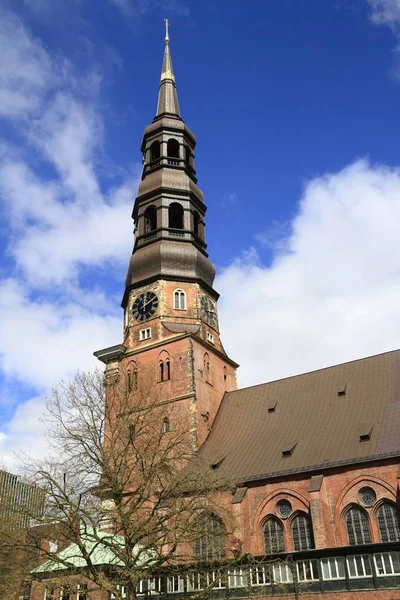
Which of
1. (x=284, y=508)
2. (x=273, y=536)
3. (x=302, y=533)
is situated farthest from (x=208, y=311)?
(x=302, y=533)

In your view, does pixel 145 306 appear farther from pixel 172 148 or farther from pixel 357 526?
pixel 357 526

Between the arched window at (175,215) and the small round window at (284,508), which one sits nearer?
the small round window at (284,508)

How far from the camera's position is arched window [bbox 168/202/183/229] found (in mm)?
40925

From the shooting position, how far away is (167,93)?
156 feet

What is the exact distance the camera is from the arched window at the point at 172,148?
43.9 metres

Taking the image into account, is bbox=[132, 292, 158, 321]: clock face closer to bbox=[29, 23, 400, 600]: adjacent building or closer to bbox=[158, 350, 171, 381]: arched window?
bbox=[29, 23, 400, 600]: adjacent building

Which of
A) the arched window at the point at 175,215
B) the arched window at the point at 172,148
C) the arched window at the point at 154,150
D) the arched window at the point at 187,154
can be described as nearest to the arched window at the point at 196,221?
the arched window at the point at 175,215

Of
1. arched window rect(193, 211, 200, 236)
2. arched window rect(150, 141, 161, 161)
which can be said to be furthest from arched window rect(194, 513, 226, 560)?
arched window rect(150, 141, 161, 161)

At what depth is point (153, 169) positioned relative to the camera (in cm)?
4300

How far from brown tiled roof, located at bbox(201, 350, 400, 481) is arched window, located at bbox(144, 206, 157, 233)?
1329 centimetres

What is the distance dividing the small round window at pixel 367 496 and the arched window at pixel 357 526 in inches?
15.7

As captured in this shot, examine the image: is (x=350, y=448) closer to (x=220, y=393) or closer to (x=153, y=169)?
(x=220, y=393)

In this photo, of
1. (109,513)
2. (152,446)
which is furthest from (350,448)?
(109,513)

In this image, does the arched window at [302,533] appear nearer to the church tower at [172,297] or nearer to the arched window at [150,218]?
the church tower at [172,297]
